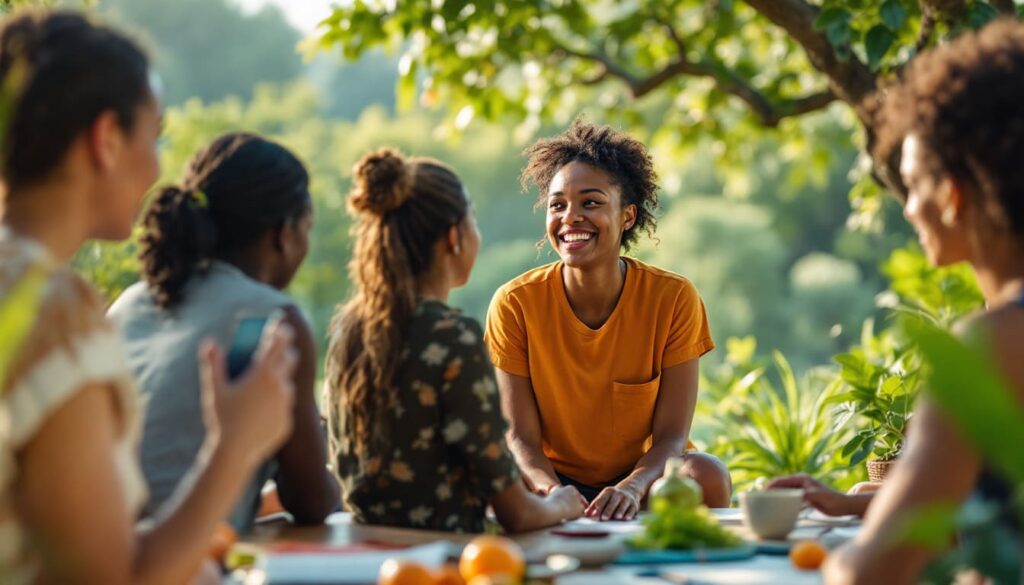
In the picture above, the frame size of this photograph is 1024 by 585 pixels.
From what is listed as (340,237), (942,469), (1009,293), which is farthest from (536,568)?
(340,237)

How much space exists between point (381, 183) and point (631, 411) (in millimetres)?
1617

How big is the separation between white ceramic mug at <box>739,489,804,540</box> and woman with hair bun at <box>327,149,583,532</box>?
449mm

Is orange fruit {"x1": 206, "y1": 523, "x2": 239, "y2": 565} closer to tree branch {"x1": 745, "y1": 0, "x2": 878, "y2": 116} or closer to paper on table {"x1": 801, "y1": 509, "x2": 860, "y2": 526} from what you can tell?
paper on table {"x1": 801, "y1": 509, "x2": 860, "y2": 526}

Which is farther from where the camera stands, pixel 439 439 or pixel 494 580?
pixel 439 439

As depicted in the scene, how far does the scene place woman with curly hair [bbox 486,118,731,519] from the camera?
13.3 feet

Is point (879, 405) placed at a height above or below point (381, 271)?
below

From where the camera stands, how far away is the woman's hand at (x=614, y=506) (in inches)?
125

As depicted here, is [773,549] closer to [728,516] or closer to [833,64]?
[728,516]

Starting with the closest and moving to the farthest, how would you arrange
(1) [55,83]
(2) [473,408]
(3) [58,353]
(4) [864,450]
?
(3) [58,353], (1) [55,83], (2) [473,408], (4) [864,450]

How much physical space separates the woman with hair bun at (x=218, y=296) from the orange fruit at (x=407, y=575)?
0.73 m

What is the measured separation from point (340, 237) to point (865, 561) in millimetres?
29584

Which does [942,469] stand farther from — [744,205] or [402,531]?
[744,205]

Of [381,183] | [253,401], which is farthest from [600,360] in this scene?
[253,401]

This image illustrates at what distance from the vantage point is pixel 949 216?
199 cm
